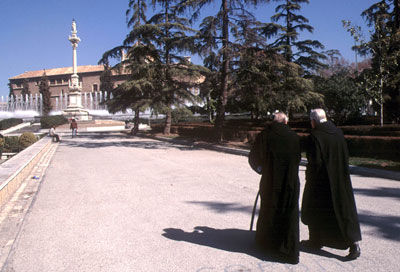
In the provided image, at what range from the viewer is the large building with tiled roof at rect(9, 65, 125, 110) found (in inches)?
3450

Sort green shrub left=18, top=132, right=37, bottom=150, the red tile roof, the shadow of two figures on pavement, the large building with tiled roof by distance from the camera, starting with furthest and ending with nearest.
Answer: the red tile roof, the large building with tiled roof, green shrub left=18, top=132, right=37, bottom=150, the shadow of two figures on pavement

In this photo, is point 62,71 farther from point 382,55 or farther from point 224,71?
point 382,55

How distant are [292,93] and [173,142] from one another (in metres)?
7.96

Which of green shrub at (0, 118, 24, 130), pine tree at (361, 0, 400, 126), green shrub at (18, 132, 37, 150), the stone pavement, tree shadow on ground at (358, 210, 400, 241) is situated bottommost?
the stone pavement

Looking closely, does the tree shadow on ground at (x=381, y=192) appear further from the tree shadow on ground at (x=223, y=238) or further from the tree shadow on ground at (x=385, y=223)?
the tree shadow on ground at (x=223, y=238)

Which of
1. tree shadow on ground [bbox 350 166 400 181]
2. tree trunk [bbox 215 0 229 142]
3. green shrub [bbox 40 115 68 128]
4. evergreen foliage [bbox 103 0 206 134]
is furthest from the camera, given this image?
green shrub [bbox 40 115 68 128]

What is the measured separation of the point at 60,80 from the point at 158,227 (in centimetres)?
9551

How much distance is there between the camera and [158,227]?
188 inches

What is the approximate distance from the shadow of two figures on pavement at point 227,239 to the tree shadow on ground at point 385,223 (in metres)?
1.02

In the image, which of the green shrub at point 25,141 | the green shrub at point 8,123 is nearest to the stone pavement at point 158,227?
the green shrub at point 25,141

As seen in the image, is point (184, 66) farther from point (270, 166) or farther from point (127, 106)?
point (270, 166)

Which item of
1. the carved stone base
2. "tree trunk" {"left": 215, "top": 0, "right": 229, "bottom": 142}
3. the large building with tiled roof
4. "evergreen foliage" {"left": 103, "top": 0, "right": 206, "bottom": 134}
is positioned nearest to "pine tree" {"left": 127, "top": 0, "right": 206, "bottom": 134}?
"evergreen foliage" {"left": 103, "top": 0, "right": 206, "bottom": 134}

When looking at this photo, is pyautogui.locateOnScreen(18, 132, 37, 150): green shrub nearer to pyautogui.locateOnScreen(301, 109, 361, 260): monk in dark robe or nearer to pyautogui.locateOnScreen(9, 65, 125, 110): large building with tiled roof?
pyautogui.locateOnScreen(301, 109, 361, 260): monk in dark robe

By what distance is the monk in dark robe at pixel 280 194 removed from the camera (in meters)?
3.56
